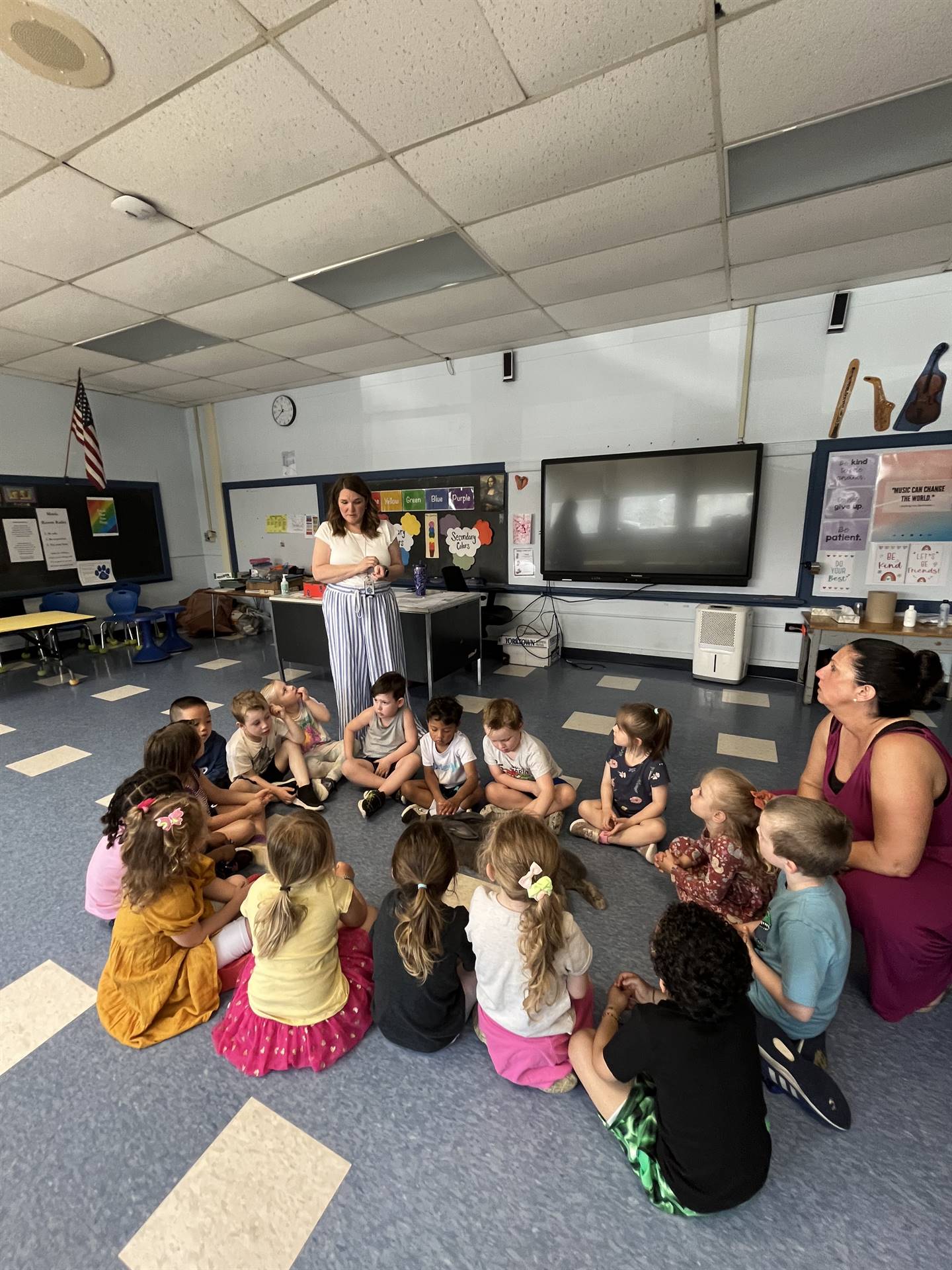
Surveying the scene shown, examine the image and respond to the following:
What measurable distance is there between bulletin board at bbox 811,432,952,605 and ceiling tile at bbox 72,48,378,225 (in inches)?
138

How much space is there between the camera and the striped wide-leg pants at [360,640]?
8.98 ft

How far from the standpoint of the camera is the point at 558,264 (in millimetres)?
3002

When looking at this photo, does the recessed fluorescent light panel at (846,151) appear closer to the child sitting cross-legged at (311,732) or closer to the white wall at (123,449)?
the child sitting cross-legged at (311,732)

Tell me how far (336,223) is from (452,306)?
1177 mm

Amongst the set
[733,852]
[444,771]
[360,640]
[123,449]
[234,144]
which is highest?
[234,144]

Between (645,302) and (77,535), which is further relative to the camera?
(77,535)

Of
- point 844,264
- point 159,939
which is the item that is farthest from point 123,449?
point 844,264

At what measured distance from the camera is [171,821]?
1.32m

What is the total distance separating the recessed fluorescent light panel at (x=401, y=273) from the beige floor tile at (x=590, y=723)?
2748 millimetres

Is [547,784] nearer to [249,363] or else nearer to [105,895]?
[105,895]

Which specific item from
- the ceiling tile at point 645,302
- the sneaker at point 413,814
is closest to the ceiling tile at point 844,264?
the ceiling tile at point 645,302

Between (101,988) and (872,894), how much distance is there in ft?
6.79

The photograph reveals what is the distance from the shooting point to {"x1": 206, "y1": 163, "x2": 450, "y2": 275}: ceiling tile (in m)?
2.26

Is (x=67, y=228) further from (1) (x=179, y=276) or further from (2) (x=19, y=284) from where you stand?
(2) (x=19, y=284)
